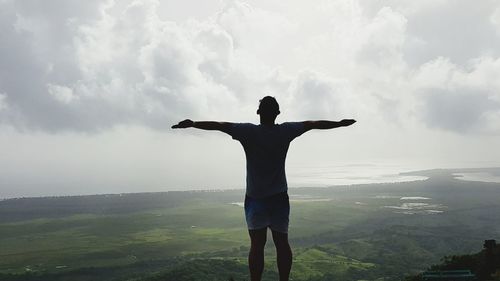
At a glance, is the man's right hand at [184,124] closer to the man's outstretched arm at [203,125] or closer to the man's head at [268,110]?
the man's outstretched arm at [203,125]

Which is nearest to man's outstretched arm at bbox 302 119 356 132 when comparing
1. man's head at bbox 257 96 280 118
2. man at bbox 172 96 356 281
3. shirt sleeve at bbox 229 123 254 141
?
man at bbox 172 96 356 281

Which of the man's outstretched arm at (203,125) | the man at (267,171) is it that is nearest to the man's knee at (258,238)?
the man at (267,171)

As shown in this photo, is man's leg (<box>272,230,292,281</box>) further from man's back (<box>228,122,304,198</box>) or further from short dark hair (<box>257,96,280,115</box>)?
short dark hair (<box>257,96,280,115</box>)

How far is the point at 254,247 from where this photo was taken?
569 centimetres

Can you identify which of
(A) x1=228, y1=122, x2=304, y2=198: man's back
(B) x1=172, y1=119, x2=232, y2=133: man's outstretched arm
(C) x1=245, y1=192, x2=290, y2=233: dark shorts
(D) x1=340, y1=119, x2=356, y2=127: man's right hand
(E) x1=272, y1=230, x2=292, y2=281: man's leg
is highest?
(D) x1=340, y1=119, x2=356, y2=127: man's right hand

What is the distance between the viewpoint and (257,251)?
5.66 metres

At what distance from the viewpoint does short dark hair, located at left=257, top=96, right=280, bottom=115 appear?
18.5 feet

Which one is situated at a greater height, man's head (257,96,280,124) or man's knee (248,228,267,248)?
man's head (257,96,280,124)

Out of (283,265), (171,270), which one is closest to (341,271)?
(171,270)

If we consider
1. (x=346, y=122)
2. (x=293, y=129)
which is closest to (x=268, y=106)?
(x=293, y=129)

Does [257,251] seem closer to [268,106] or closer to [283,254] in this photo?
[283,254]

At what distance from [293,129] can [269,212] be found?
110cm

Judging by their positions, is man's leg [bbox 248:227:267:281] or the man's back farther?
man's leg [bbox 248:227:267:281]

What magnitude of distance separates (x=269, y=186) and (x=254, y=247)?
0.86m
